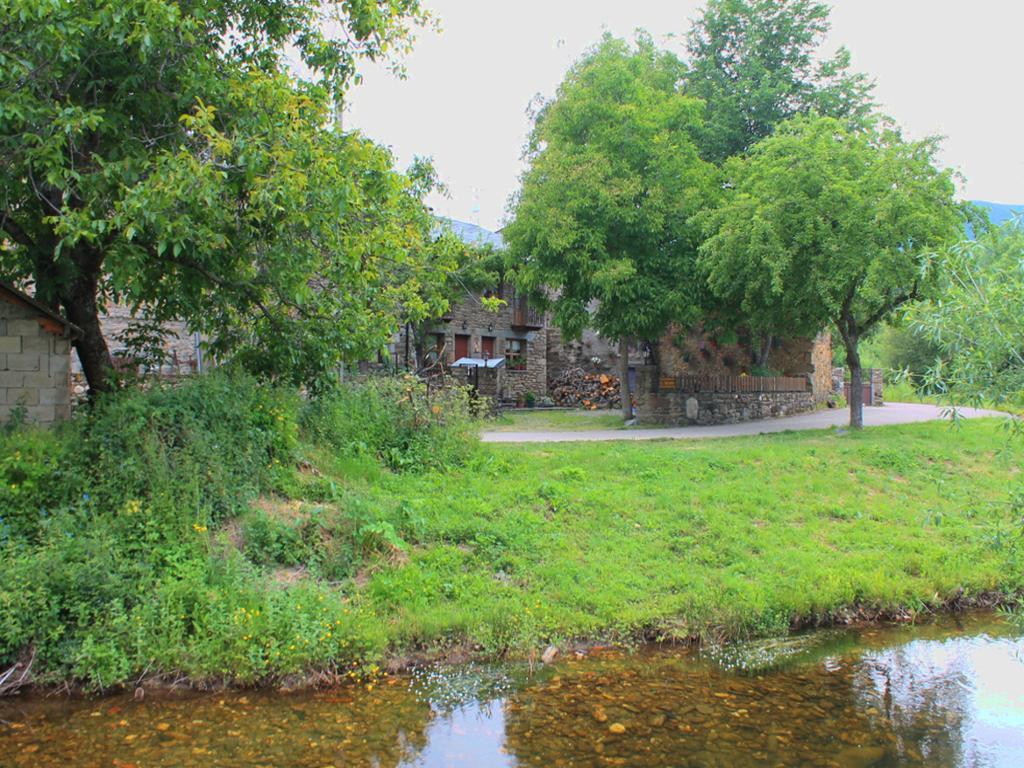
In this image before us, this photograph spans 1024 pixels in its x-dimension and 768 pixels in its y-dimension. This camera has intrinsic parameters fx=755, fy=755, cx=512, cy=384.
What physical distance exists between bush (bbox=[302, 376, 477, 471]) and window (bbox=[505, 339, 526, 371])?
20134mm

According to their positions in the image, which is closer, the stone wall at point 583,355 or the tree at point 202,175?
the tree at point 202,175

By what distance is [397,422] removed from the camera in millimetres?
11617

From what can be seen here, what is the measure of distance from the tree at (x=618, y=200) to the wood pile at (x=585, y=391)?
35.8ft

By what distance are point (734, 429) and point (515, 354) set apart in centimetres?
1541

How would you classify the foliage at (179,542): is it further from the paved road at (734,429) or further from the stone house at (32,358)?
the paved road at (734,429)

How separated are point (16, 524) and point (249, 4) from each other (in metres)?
6.14

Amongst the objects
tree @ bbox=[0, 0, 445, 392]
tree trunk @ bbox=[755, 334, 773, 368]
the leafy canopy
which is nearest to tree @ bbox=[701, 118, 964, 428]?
the leafy canopy

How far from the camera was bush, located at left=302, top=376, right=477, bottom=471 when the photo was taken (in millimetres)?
10711

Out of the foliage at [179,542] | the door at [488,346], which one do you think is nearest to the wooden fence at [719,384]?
the door at [488,346]

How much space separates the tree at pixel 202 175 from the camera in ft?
21.6

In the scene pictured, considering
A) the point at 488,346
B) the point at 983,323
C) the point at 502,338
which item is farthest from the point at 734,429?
the point at 502,338

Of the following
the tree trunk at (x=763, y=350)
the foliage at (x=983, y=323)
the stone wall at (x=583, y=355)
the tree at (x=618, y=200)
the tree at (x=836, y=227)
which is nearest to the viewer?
the foliage at (x=983, y=323)

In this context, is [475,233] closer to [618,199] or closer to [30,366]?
[618,199]

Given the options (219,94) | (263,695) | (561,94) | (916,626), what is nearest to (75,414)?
(219,94)
